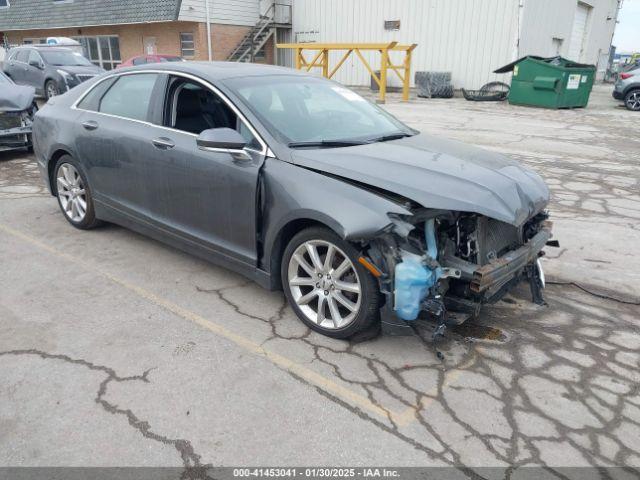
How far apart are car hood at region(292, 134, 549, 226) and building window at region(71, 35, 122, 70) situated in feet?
86.4

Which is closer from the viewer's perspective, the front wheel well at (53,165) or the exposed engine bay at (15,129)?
the front wheel well at (53,165)


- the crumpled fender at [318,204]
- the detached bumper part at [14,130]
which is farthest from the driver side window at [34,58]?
the crumpled fender at [318,204]

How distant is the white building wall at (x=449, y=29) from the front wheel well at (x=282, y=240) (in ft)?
63.7

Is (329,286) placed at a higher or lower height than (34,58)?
lower

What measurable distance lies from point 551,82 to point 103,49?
2175cm

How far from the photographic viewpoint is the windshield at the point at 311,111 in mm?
3641

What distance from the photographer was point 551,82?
53.9ft

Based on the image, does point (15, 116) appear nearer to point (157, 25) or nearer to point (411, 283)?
point (411, 283)

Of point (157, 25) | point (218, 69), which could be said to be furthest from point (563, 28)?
point (218, 69)

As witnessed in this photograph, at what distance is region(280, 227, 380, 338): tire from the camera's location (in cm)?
310

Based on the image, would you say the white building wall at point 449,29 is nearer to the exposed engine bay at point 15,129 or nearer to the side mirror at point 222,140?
the exposed engine bay at point 15,129

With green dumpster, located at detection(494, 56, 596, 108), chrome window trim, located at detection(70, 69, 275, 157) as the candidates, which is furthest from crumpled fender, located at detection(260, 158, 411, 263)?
green dumpster, located at detection(494, 56, 596, 108)

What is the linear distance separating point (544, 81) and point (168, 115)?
51.5 ft

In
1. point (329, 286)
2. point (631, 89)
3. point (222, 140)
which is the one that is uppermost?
point (222, 140)
